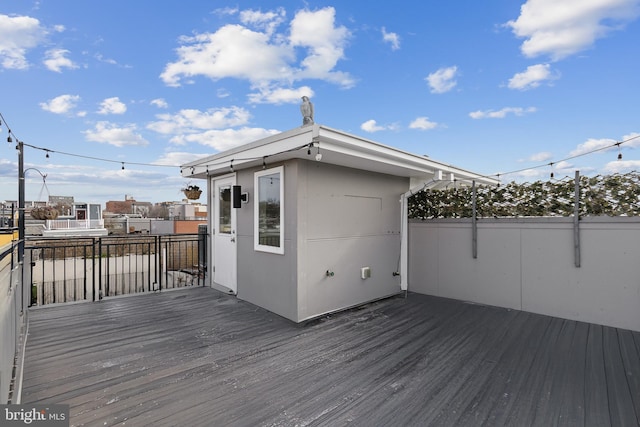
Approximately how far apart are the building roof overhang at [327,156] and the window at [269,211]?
8.4 inches

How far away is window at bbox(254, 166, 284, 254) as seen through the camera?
3.92m

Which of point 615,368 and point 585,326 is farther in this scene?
point 585,326

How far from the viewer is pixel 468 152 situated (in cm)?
696

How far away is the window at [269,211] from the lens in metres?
3.92

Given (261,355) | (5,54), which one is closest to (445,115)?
(261,355)

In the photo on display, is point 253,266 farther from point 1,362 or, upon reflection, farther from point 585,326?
point 585,326

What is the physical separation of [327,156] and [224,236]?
8.39ft

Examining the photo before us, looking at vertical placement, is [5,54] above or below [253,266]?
above

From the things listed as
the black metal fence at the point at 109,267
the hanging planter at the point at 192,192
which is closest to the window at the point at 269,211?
the hanging planter at the point at 192,192

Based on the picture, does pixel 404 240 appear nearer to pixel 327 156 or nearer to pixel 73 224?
pixel 327 156

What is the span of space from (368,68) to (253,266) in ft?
17.3

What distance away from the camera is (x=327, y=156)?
139 inches

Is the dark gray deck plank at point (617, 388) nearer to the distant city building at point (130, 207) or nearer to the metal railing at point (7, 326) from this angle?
the metal railing at point (7, 326)

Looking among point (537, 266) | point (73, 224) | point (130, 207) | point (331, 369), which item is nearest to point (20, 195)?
point (331, 369)
